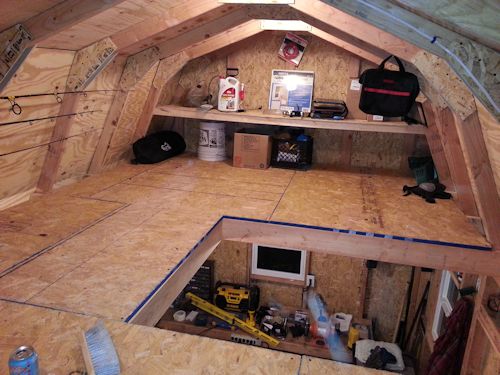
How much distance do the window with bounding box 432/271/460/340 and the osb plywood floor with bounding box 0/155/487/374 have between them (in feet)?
2.62

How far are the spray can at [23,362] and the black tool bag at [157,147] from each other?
9.08 ft

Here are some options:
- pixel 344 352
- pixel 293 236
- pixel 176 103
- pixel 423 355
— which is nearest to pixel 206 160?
pixel 176 103

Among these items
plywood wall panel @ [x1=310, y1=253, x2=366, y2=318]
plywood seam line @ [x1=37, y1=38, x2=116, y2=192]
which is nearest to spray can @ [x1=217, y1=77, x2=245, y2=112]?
plywood seam line @ [x1=37, y1=38, x2=116, y2=192]

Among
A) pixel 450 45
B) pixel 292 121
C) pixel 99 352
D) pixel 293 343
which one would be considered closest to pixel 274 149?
pixel 292 121

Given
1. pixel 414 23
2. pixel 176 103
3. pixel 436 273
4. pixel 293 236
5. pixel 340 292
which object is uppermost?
pixel 414 23

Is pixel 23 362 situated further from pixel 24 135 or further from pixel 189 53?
pixel 189 53

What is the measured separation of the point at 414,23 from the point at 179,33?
6.81ft

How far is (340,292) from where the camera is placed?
4363 millimetres

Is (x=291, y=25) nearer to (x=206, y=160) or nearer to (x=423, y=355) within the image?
(x=206, y=160)

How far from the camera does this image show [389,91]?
8.38ft

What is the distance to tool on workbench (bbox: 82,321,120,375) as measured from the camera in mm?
1309

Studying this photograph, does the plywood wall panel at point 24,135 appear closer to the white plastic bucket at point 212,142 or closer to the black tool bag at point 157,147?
the black tool bag at point 157,147

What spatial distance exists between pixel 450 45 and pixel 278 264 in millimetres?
3423

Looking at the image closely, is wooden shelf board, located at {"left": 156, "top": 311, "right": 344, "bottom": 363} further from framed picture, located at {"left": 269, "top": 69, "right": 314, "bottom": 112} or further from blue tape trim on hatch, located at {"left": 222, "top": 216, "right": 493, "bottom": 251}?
framed picture, located at {"left": 269, "top": 69, "right": 314, "bottom": 112}
